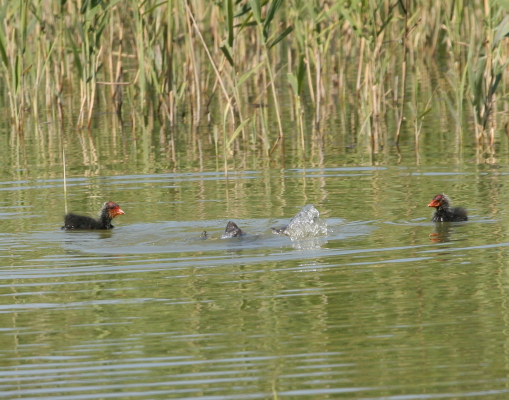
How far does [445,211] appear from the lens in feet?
29.0

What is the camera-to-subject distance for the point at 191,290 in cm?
659

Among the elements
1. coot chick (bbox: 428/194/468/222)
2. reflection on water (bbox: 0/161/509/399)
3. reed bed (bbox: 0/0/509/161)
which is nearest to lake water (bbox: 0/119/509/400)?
reflection on water (bbox: 0/161/509/399)

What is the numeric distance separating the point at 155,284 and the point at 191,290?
335 millimetres

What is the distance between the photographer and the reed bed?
12.1m

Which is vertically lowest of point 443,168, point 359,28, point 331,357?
point 331,357

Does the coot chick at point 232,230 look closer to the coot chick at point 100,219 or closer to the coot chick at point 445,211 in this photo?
the coot chick at point 100,219

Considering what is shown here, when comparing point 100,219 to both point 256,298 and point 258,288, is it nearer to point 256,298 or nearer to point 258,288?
point 258,288

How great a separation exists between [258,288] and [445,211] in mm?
2892

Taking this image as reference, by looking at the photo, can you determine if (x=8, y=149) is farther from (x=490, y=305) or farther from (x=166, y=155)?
(x=490, y=305)

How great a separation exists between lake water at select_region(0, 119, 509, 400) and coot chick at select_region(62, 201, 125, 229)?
98 millimetres

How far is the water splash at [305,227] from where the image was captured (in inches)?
324

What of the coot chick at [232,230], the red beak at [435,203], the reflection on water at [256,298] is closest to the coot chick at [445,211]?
the red beak at [435,203]

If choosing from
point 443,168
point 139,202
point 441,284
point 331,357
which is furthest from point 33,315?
point 443,168

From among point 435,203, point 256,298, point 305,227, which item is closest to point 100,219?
point 305,227
